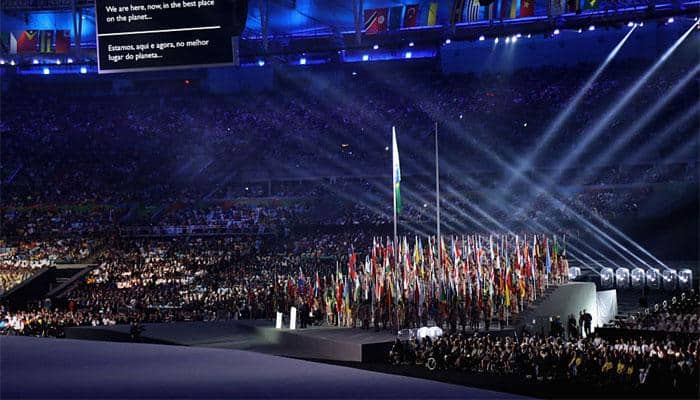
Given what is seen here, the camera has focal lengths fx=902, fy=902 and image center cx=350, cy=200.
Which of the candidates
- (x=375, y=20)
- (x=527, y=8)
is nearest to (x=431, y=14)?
(x=375, y=20)

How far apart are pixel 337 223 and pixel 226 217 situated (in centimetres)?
636

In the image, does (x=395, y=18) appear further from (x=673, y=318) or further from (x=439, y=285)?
(x=673, y=318)

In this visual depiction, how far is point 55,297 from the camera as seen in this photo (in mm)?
38250

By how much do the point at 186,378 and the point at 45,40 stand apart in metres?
34.7

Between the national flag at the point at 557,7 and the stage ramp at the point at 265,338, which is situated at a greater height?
the national flag at the point at 557,7

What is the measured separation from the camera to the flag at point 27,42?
144 feet

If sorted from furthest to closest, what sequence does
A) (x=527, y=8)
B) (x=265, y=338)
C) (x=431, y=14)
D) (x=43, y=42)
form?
(x=431, y=14) → (x=43, y=42) → (x=527, y=8) → (x=265, y=338)

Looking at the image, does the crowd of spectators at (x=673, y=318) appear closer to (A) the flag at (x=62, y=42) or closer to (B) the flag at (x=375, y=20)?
(B) the flag at (x=375, y=20)

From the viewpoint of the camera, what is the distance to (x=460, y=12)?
4259 cm

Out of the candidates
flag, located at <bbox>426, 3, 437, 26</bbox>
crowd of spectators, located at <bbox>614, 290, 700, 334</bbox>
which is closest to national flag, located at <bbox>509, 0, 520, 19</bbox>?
flag, located at <bbox>426, 3, 437, 26</bbox>

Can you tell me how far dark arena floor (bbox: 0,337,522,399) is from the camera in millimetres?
13445

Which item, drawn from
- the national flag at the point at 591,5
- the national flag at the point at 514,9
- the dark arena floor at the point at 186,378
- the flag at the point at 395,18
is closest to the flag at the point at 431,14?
the flag at the point at 395,18

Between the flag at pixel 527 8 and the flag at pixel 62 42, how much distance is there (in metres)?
21.6

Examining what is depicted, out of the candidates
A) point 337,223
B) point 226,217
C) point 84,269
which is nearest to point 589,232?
point 337,223
